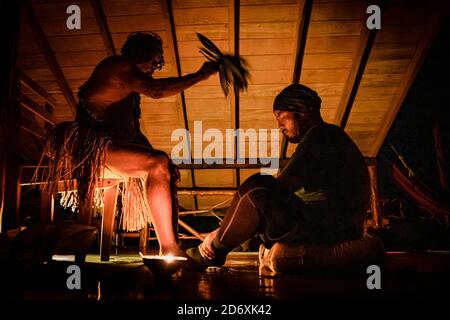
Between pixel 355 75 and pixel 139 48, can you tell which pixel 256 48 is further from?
pixel 139 48

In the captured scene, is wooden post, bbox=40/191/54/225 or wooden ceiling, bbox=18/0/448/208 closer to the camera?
wooden post, bbox=40/191/54/225

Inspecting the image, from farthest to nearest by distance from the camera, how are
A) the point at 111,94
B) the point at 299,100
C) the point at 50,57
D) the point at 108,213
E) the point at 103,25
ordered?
the point at 50,57, the point at 103,25, the point at 108,213, the point at 111,94, the point at 299,100

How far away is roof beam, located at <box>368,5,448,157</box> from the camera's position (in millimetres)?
4289

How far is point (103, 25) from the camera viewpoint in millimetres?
4430

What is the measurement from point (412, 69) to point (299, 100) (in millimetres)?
3098

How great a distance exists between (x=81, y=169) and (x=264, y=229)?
129cm

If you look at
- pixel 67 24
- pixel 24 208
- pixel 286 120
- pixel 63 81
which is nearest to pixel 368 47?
pixel 286 120

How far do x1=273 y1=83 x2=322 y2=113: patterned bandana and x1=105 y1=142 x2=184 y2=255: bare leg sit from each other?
32.9 inches

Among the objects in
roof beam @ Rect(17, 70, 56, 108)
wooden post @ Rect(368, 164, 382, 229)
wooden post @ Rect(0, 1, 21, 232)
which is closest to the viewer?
wooden post @ Rect(0, 1, 21, 232)

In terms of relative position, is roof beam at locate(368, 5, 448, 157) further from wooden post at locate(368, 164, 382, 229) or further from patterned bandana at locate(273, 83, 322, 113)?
patterned bandana at locate(273, 83, 322, 113)

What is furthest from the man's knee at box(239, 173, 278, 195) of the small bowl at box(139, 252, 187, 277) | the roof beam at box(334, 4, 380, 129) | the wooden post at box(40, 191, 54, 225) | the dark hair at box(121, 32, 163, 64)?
the roof beam at box(334, 4, 380, 129)

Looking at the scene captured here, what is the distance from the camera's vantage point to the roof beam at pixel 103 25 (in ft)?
14.0

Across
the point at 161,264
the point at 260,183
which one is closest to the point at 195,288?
the point at 161,264

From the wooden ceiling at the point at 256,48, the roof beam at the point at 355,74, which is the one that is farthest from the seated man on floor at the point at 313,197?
the roof beam at the point at 355,74
